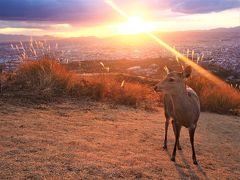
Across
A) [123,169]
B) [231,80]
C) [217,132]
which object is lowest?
[231,80]

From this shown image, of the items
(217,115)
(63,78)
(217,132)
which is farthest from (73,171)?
(217,115)

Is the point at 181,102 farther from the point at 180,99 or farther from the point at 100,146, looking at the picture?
the point at 100,146

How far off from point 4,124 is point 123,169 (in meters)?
4.04

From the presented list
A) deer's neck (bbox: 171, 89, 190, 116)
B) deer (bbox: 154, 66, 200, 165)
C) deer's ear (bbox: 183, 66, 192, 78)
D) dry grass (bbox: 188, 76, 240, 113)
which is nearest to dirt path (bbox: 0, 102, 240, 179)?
deer (bbox: 154, 66, 200, 165)

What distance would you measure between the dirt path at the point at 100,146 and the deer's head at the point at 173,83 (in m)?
1.48

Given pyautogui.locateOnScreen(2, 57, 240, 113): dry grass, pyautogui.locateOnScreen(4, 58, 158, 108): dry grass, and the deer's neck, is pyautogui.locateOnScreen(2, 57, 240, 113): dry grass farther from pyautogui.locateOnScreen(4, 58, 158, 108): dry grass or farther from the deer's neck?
the deer's neck

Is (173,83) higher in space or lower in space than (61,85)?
higher

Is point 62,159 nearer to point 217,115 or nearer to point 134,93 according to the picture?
point 134,93

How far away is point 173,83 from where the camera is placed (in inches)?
384

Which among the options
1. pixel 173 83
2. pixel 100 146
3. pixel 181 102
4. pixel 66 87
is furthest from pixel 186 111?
pixel 66 87

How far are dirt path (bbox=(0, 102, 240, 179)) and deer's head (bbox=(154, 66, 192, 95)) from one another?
4.85 ft

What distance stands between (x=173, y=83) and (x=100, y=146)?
2163mm

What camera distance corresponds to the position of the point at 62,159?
834 cm

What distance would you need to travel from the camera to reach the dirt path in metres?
7.95
